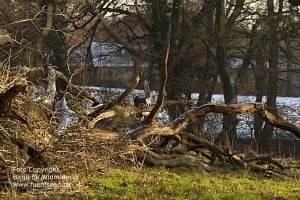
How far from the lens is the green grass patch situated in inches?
246

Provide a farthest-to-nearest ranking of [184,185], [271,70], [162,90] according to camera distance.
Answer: [271,70], [162,90], [184,185]

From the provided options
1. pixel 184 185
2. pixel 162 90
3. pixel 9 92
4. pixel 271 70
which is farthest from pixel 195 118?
pixel 271 70

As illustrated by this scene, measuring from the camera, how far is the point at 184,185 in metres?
6.80

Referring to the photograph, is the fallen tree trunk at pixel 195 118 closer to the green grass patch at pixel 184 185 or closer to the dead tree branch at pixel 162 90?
the dead tree branch at pixel 162 90

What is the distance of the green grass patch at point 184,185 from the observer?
624cm

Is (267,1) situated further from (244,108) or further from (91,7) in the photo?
(244,108)

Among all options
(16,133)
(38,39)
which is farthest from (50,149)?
(38,39)

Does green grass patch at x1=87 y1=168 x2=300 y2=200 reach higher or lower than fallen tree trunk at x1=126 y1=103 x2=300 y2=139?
lower

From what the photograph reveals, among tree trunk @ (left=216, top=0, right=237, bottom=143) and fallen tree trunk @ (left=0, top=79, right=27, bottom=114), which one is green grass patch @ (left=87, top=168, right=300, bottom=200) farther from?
tree trunk @ (left=216, top=0, right=237, bottom=143)

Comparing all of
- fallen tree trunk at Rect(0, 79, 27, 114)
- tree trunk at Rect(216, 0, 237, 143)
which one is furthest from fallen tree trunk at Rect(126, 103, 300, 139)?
tree trunk at Rect(216, 0, 237, 143)

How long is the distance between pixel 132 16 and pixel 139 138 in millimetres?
11787

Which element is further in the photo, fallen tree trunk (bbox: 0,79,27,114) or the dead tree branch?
the dead tree branch

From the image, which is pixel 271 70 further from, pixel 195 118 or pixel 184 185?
pixel 184 185

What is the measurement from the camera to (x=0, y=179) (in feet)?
19.3
